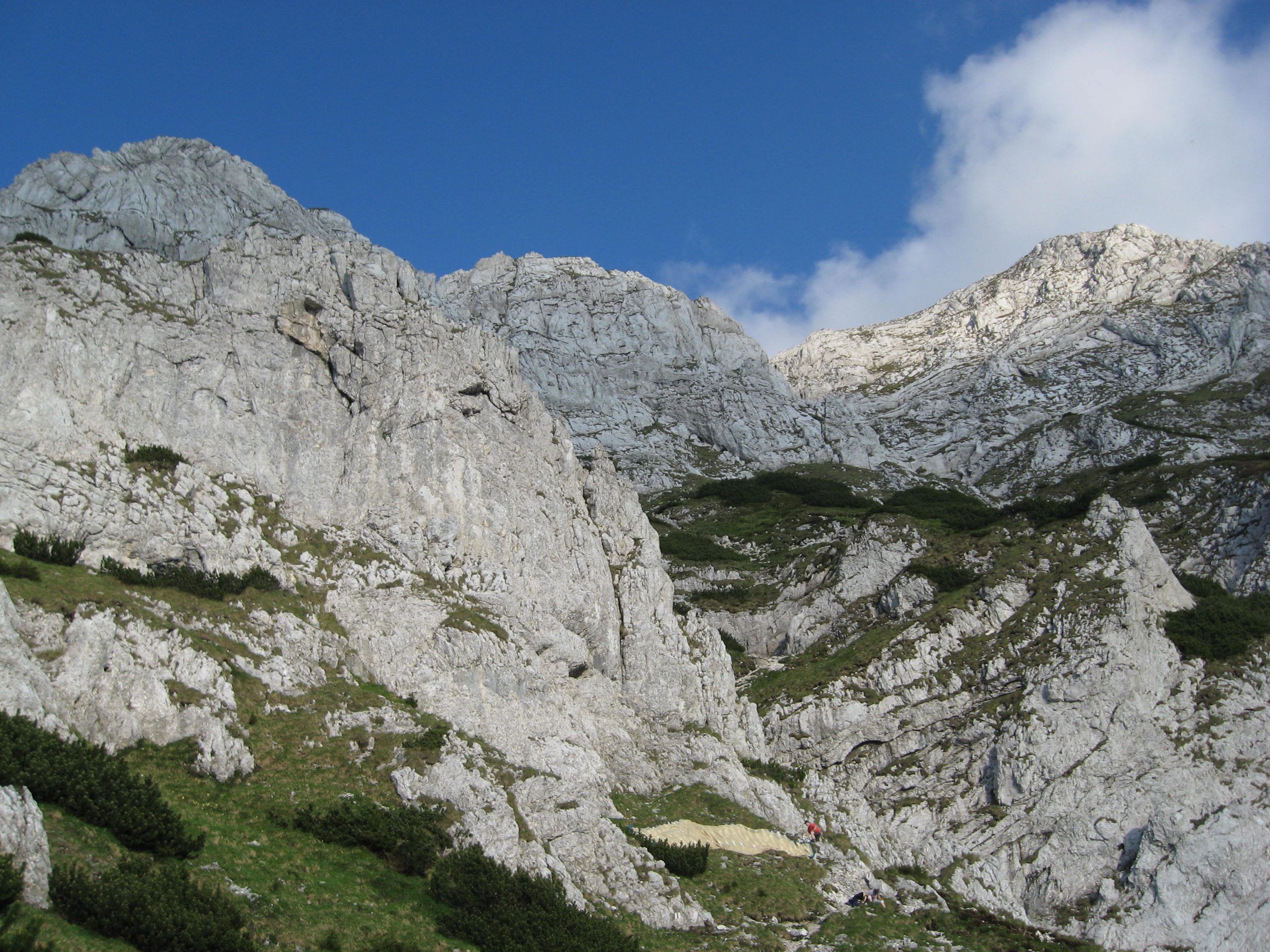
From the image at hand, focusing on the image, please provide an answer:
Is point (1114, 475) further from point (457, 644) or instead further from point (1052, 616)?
point (457, 644)

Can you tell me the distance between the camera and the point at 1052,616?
54.7 metres

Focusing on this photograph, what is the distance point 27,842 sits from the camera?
51.2ft

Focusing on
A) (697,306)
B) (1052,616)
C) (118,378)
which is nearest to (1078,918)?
(1052,616)

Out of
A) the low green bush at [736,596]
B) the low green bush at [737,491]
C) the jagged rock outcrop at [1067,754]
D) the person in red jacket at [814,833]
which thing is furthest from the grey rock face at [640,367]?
the person in red jacket at [814,833]

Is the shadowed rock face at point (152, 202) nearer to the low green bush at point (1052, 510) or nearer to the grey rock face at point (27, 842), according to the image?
the grey rock face at point (27, 842)

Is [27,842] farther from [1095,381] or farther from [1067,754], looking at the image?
[1095,381]

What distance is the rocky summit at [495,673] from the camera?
22.4 metres

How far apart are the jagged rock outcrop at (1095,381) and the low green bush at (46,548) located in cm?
12686

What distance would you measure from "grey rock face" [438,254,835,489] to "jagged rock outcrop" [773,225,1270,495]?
18846 mm

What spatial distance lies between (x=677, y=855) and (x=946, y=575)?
37328mm

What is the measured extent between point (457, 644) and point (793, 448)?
122 metres

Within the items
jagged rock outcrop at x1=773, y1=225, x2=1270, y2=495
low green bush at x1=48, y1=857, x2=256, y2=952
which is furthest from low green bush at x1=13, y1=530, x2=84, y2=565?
jagged rock outcrop at x1=773, y1=225, x2=1270, y2=495

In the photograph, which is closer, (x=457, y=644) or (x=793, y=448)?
(x=457, y=644)

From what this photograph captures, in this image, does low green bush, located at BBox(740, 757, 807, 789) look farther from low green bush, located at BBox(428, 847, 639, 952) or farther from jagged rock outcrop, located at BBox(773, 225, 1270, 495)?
jagged rock outcrop, located at BBox(773, 225, 1270, 495)
